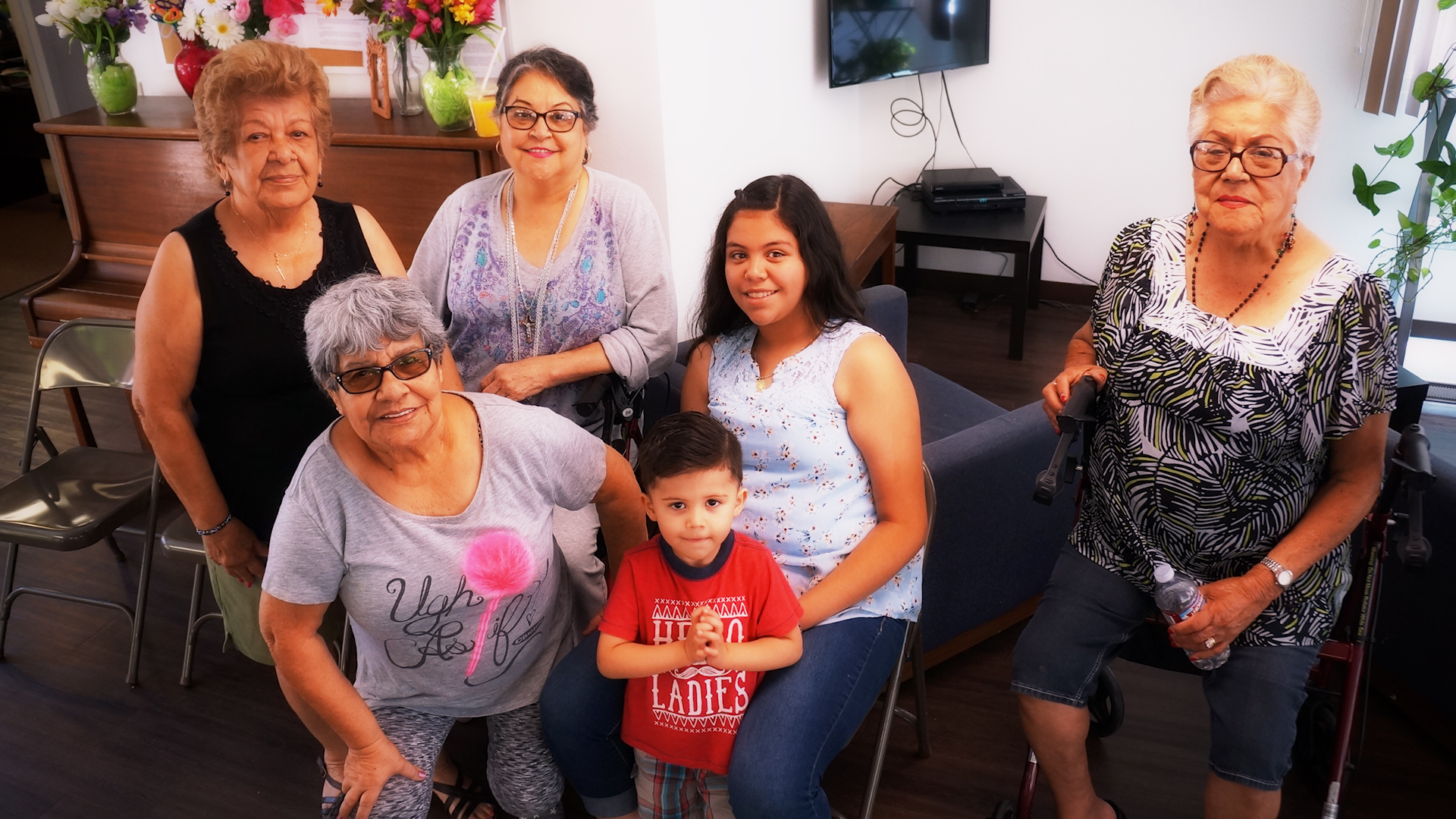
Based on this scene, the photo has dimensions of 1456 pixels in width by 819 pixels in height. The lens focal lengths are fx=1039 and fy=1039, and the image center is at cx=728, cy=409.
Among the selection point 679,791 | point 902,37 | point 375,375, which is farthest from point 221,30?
point 902,37

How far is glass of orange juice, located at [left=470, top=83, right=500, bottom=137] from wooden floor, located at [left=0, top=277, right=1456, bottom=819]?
5.04 feet

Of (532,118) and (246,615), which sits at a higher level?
(532,118)

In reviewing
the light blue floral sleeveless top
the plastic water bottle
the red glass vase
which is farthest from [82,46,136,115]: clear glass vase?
the plastic water bottle

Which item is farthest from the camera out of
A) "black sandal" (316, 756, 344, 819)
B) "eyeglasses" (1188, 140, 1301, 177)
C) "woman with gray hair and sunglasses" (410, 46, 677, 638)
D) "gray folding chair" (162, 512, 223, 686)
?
"gray folding chair" (162, 512, 223, 686)

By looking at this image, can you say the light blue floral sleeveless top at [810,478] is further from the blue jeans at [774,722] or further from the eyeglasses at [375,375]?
the eyeglasses at [375,375]

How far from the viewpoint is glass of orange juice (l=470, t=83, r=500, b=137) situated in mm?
2605

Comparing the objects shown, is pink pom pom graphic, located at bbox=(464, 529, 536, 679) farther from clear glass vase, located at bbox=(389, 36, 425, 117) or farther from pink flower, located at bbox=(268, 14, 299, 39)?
pink flower, located at bbox=(268, 14, 299, 39)

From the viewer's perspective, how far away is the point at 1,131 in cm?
644

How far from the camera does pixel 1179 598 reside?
1.69m

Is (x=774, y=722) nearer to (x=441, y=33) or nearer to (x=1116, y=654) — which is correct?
(x=1116, y=654)

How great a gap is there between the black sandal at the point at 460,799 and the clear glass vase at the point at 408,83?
179cm

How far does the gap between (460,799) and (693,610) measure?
2.93ft

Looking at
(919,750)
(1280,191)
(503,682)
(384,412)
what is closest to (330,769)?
(503,682)

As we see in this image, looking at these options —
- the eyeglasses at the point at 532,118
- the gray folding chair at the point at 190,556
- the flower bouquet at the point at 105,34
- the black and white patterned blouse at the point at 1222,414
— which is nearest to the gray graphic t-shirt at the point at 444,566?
the eyeglasses at the point at 532,118
